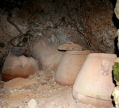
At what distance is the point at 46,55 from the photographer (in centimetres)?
414

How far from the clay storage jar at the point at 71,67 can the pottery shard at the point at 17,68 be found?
122cm

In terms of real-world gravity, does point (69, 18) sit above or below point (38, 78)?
above

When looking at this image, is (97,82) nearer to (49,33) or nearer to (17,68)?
(17,68)

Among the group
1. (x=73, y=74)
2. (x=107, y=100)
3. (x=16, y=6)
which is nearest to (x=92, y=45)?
(x=73, y=74)

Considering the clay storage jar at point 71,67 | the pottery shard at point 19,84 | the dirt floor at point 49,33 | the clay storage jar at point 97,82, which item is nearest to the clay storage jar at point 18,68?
the dirt floor at point 49,33

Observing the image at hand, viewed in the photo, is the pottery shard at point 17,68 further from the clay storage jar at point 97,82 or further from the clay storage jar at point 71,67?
the clay storage jar at point 97,82

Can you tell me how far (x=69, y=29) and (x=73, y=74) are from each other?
1.81 metres

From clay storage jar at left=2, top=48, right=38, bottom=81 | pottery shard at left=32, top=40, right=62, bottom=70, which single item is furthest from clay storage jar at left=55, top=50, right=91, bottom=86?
Result: clay storage jar at left=2, top=48, right=38, bottom=81

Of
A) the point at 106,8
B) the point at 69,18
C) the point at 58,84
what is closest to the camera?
the point at 106,8

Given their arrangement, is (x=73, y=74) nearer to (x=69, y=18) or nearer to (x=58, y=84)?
(x=58, y=84)

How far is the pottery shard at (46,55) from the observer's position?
Result: 3944 mm

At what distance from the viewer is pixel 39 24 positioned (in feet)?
14.3

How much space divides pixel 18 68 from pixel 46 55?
90 centimetres

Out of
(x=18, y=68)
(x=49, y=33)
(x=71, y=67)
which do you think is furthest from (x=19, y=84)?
(x=49, y=33)
